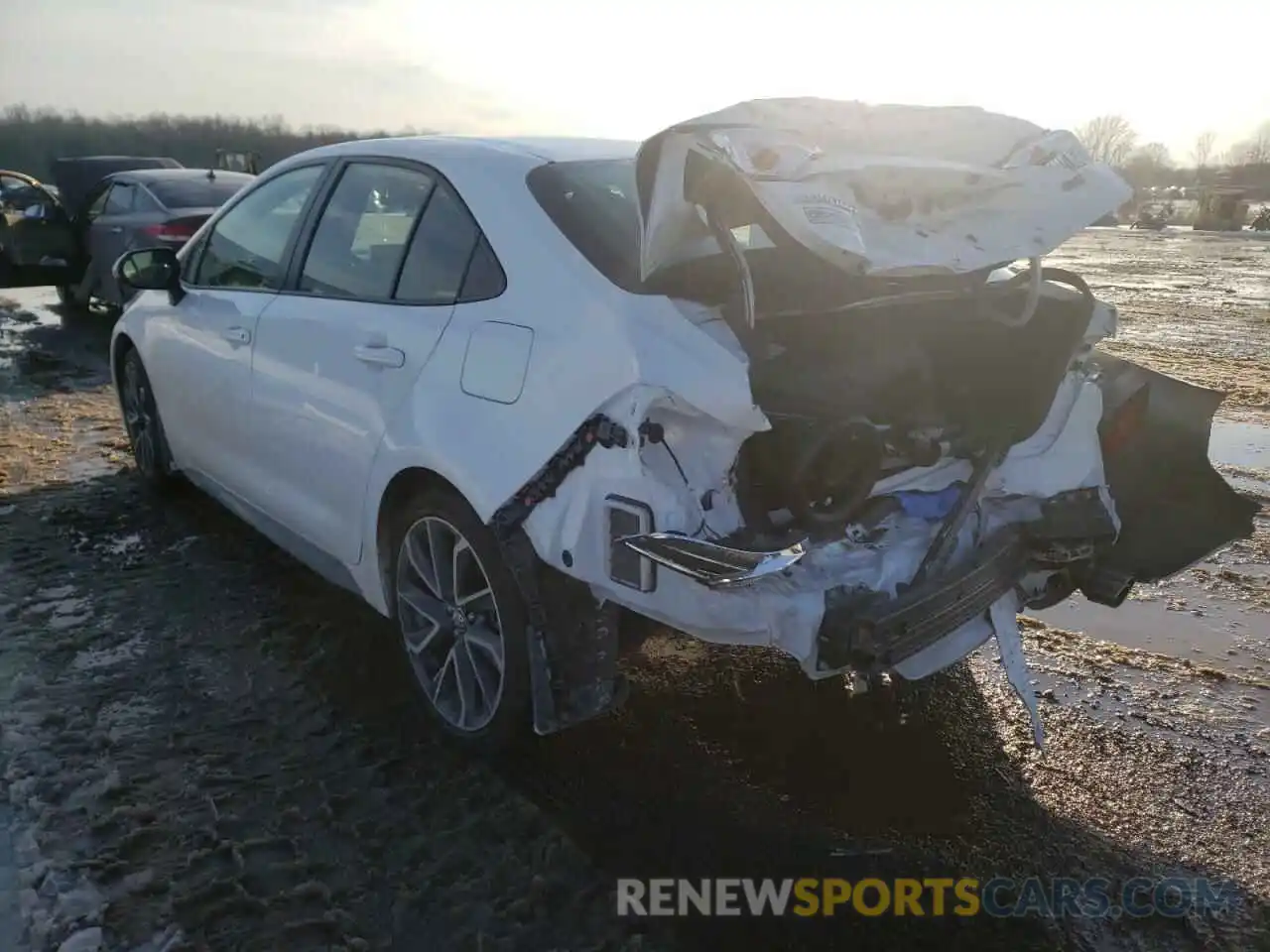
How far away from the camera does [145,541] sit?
4793 millimetres

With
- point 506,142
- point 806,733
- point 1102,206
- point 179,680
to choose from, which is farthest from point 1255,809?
point 179,680

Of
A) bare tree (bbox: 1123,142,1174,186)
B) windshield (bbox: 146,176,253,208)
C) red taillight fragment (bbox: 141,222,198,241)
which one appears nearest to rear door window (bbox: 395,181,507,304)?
red taillight fragment (bbox: 141,222,198,241)

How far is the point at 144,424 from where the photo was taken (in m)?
5.26

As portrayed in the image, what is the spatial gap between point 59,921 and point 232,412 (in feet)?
7.01

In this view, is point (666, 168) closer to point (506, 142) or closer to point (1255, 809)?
point (506, 142)

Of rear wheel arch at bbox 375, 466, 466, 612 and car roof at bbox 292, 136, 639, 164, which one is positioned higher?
car roof at bbox 292, 136, 639, 164

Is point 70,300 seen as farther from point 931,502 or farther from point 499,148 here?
point 931,502

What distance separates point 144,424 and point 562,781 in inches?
138

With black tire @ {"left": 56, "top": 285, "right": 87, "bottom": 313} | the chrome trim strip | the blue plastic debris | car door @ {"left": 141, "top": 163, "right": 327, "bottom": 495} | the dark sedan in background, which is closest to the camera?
the chrome trim strip

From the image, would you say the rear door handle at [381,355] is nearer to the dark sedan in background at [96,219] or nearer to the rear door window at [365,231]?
the rear door window at [365,231]

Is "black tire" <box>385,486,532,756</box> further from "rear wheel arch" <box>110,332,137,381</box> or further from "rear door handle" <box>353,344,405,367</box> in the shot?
"rear wheel arch" <box>110,332,137,381</box>

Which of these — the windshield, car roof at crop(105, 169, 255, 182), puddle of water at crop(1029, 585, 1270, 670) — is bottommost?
puddle of water at crop(1029, 585, 1270, 670)

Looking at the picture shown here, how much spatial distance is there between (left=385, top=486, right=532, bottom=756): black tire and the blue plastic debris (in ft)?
3.55

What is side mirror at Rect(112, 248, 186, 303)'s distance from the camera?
447 centimetres
